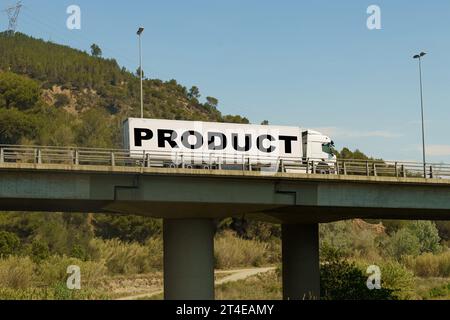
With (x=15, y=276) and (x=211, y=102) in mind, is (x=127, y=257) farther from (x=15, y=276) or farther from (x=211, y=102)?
(x=211, y=102)

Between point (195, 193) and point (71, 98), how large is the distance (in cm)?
11564

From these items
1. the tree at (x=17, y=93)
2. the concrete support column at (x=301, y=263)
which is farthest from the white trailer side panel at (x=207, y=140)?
the tree at (x=17, y=93)

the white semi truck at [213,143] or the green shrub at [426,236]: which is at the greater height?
the white semi truck at [213,143]

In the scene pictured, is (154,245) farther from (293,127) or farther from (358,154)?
(358,154)

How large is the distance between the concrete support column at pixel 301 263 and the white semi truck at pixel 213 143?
5.84 m

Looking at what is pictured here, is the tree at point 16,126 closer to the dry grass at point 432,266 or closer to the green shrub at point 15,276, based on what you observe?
the green shrub at point 15,276

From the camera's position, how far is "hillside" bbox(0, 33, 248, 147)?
10812cm

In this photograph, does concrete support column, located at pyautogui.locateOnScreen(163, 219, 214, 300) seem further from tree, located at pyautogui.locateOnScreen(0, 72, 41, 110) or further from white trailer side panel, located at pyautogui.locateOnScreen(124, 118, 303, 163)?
tree, located at pyautogui.locateOnScreen(0, 72, 41, 110)

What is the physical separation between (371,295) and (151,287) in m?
23.7

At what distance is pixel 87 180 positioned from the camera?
106ft

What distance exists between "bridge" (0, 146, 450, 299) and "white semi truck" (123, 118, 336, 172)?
634 millimetres

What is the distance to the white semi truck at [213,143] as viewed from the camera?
38.3m

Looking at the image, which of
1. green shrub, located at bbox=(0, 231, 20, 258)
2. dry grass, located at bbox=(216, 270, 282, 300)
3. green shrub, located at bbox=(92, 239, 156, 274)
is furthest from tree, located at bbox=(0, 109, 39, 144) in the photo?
dry grass, located at bbox=(216, 270, 282, 300)

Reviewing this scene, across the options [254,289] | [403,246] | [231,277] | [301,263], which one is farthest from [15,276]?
[403,246]
